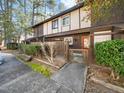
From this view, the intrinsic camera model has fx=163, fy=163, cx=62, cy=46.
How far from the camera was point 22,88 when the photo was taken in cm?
805

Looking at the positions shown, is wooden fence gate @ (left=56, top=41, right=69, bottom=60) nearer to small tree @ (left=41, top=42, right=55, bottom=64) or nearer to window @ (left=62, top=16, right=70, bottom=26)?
small tree @ (left=41, top=42, right=55, bottom=64)

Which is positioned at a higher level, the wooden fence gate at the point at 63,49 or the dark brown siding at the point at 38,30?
the dark brown siding at the point at 38,30

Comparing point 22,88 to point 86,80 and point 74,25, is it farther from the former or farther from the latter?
point 74,25

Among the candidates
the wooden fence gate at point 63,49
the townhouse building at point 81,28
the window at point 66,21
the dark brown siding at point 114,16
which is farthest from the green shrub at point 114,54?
the window at point 66,21

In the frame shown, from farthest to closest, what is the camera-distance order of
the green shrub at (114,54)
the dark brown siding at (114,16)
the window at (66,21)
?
1. the window at (66,21)
2. the dark brown siding at (114,16)
3. the green shrub at (114,54)

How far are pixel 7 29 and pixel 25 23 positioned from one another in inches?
166

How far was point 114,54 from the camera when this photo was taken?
7.85 metres

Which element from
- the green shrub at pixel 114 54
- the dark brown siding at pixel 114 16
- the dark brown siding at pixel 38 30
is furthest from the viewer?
the dark brown siding at pixel 38 30

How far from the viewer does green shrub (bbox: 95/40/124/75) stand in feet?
24.5

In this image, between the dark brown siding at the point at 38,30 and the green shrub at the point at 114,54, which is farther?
the dark brown siding at the point at 38,30

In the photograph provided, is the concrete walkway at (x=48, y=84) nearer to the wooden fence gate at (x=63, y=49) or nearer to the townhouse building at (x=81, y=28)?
the wooden fence gate at (x=63, y=49)

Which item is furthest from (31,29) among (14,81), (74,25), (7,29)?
(14,81)

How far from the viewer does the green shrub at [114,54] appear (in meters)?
7.45

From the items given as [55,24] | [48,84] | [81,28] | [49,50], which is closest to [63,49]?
[49,50]
